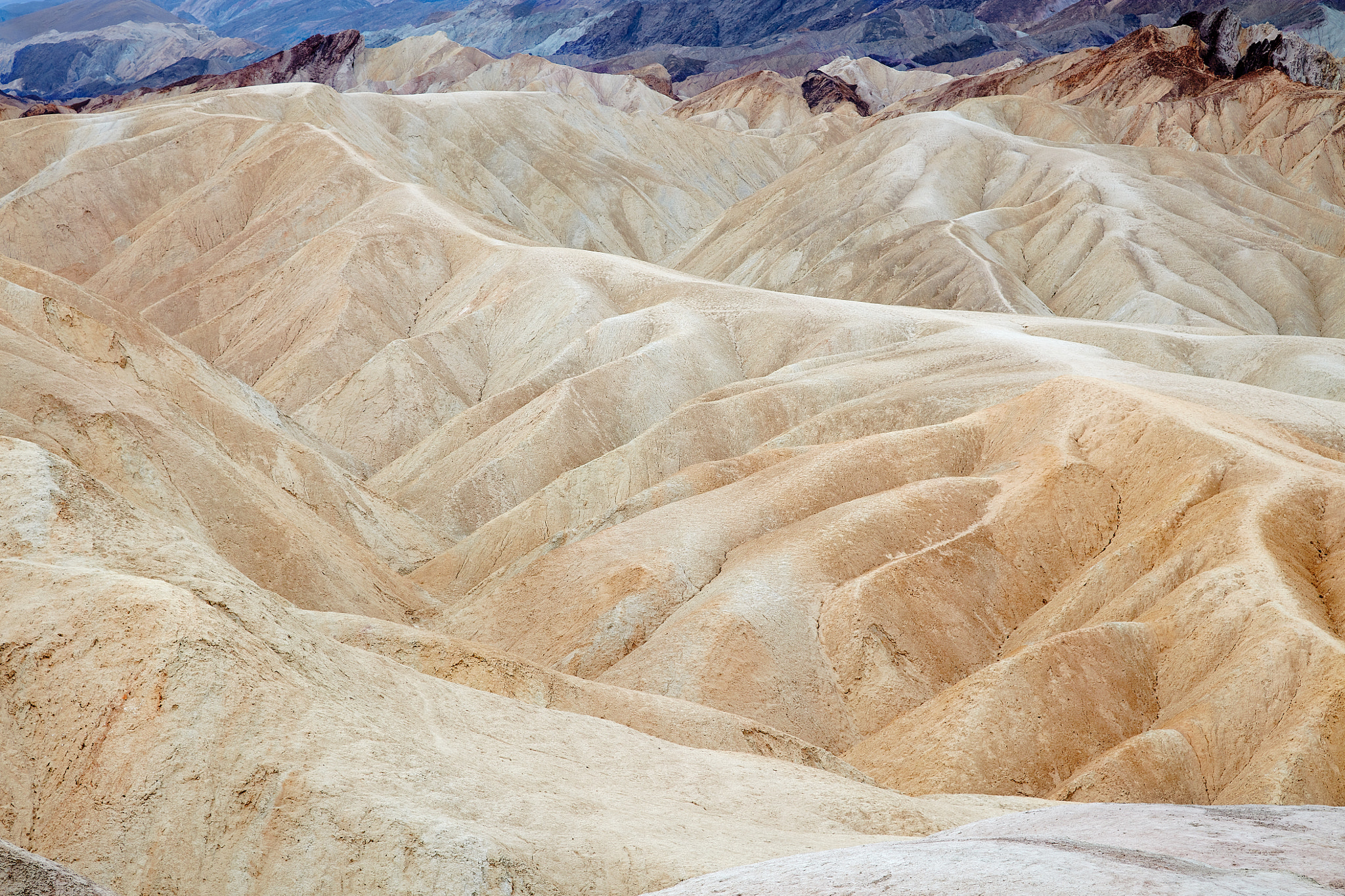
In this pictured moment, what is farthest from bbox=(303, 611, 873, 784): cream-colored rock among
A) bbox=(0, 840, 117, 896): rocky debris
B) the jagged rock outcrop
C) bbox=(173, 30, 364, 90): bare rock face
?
the jagged rock outcrop

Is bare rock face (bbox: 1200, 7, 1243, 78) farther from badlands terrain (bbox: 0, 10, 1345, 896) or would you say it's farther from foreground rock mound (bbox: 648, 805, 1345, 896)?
foreground rock mound (bbox: 648, 805, 1345, 896)

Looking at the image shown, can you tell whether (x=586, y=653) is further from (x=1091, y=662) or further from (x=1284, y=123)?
(x=1284, y=123)

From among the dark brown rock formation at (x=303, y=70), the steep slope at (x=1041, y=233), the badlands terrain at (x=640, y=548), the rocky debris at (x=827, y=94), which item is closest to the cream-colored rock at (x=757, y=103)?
the rocky debris at (x=827, y=94)

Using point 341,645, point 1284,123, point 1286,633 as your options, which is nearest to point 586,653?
point 341,645

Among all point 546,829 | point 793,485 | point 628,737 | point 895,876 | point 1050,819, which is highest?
point 895,876

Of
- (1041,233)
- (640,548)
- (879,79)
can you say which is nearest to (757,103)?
(879,79)

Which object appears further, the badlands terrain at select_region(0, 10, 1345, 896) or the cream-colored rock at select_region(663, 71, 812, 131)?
the cream-colored rock at select_region(663, 71, 812, 131)

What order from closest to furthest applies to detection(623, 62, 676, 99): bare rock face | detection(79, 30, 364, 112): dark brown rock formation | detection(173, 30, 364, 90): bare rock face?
detection(79, 30, 364, 112): dark brown rock formation < detection(173, 30, 364, 90): bare rock face < detection(623, 62, 676, 99): bare rock face
